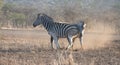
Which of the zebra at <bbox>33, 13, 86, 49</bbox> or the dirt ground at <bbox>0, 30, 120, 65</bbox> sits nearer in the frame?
the dirt ground at <bbox>0, 30, 120, 65</bbox>

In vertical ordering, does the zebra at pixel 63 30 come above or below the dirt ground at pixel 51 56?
above

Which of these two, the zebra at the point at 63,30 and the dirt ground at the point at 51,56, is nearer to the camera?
the dirt ground at the point at 51,56

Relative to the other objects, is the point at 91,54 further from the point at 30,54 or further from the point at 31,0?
the point at 31,0

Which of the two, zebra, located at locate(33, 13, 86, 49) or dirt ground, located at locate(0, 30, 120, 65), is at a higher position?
zebra, located at locate(33, 13, 86, 49)

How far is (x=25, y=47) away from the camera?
1977 cm

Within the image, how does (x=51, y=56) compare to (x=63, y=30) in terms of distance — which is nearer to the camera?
(x=51, y=56)

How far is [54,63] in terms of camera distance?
45.0ft

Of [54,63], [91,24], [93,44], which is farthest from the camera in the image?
[91,24]

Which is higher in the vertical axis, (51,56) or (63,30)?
(63,30)

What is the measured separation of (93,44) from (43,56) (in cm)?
559

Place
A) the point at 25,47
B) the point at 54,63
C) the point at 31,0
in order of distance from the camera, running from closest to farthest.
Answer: the point at 54,63, the point at 25,47, the point at 31,0

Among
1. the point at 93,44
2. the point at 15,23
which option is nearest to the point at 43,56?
the point at 93,44

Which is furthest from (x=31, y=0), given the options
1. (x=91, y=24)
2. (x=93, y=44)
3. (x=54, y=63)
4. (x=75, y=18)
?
(x=54, y=63)

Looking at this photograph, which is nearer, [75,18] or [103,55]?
[103,55]
